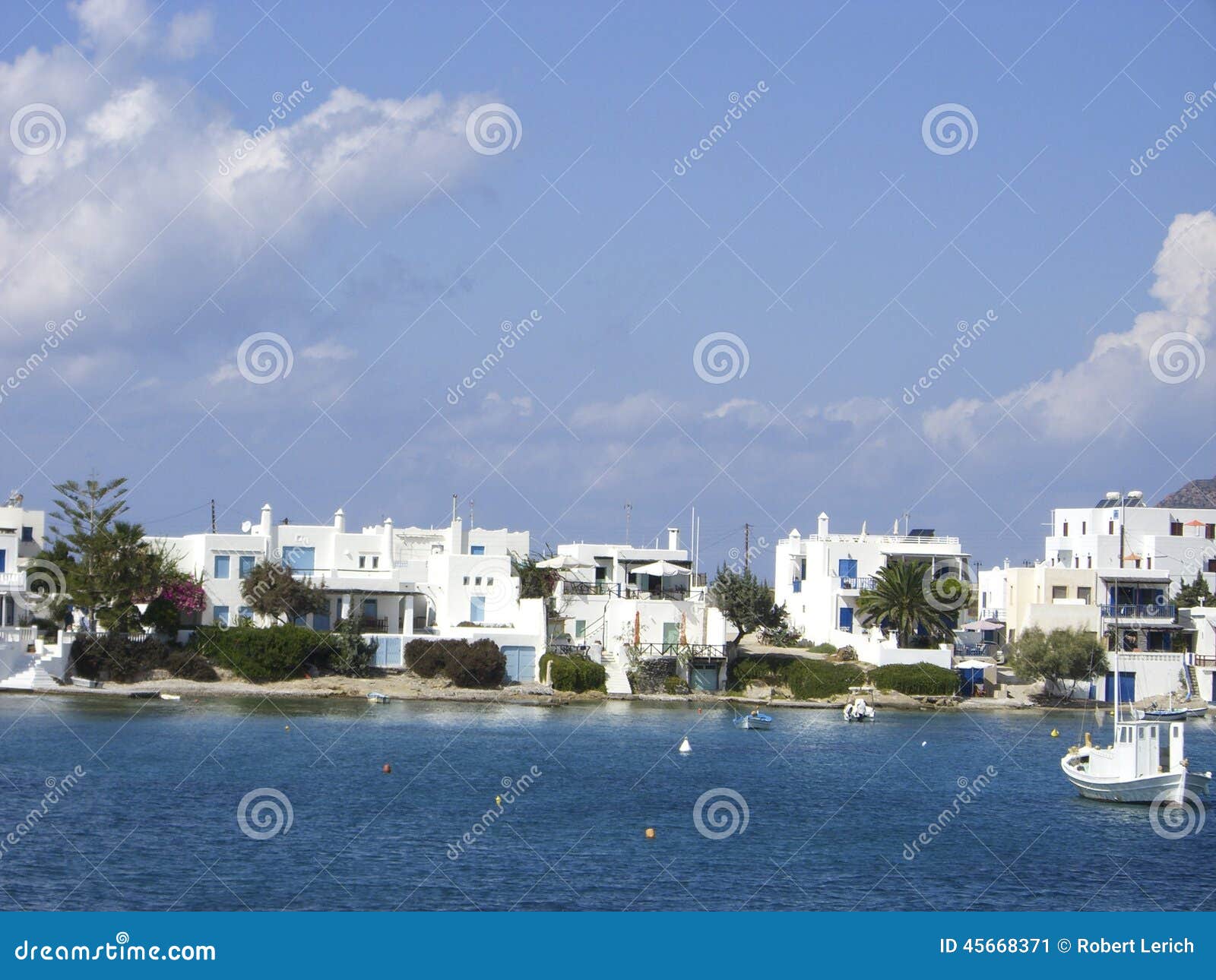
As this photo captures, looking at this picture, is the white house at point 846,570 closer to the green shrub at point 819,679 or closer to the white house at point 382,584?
the green shrub at point 819,679

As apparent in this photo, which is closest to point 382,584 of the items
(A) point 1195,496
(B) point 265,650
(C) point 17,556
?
(B) point 265,650

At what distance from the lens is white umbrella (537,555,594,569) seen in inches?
2641

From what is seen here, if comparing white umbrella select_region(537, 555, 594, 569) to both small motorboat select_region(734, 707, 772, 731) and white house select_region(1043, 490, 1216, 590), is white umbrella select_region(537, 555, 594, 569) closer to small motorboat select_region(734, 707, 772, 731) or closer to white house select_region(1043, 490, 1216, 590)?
small motorboat select_region(734, 707, 772, 731)

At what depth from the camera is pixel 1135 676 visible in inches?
2488

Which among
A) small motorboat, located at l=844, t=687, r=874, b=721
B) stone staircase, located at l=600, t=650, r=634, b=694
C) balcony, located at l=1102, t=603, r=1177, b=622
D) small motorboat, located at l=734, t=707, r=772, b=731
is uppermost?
balcony, located at l=1102, t=603, r=1177, b=622

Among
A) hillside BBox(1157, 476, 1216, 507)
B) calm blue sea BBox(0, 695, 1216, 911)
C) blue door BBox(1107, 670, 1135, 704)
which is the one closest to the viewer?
calm blue sea BBox(0, 695, 1216, 911)

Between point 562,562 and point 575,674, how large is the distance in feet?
32.1

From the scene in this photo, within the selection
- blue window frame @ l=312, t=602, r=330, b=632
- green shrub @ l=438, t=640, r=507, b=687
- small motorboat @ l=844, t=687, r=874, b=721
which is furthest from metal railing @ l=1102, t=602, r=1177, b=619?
blue window frame @ l=312, t=602, r=330, b=632

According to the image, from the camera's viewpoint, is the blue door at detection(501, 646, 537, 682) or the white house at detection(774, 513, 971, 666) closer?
the blue door at detection(501, 646, 537, 682)

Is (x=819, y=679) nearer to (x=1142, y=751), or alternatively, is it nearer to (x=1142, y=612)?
(x=1142, y=612)

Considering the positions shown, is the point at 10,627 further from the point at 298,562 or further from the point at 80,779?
the point at 80,779

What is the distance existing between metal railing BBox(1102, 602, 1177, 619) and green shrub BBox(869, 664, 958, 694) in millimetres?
8817

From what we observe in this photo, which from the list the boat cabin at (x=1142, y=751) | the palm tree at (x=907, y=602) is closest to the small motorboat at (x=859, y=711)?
the palm tree at (x=907, y=602)

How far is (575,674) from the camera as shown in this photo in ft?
193
